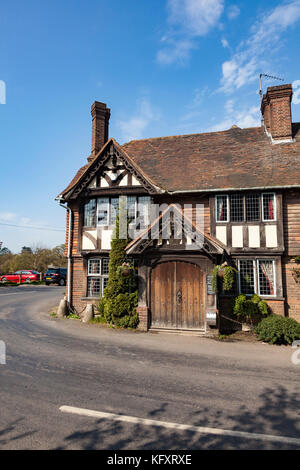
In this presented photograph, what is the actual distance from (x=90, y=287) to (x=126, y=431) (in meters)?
10.1

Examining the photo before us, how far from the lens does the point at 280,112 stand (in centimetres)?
1388

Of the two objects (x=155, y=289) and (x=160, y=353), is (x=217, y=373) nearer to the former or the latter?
(x=160, y=353)

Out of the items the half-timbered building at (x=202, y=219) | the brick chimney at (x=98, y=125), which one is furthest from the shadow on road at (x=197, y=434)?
the brick chimney at (x=98, y=125)

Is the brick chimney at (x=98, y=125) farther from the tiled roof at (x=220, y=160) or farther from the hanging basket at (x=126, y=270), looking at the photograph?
the hanging basket at (x=126, y=270)

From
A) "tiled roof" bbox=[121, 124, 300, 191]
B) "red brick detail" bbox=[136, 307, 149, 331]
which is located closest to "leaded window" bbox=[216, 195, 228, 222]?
"tiled roof" bbox=[121, 124, 300, 191]

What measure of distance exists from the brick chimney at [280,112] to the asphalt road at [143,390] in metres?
10.5

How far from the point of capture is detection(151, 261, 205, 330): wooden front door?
10852 millimetres

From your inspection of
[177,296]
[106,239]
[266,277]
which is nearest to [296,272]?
[266,277]

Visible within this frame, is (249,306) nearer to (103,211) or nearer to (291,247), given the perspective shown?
(291,247)

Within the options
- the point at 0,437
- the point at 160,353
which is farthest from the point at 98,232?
the point at 0,437

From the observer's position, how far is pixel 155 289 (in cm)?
1135

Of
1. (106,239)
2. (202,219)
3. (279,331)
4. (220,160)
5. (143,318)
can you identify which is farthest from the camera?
(220,160)

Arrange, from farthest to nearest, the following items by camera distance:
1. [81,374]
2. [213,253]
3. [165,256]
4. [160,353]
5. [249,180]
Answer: [249,180] → [165,256] → [213,253] → [160,353] → [81,374]

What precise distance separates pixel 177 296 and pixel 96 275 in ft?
15.2
